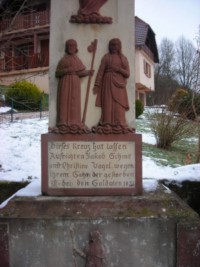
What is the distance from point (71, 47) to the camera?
14.0 feet

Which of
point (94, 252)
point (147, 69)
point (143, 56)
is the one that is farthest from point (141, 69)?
point (94, 252)

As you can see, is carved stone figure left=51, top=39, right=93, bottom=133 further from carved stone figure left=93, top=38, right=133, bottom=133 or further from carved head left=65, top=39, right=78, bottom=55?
Answer: carved stone figure left=93, top=38, right=133, bottom=133

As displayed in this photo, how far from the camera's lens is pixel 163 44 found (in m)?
62.2

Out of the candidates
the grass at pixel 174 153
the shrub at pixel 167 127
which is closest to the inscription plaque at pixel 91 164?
the grass at pixel 174 153

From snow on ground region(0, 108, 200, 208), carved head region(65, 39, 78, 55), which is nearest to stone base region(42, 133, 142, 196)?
snow on ground region(0, 108, 200, 208)

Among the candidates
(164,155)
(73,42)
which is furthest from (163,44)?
(73,42)

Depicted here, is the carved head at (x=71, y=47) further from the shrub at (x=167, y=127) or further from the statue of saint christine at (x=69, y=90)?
the shrub at (x=167, y=127)

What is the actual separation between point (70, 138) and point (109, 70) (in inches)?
32.6

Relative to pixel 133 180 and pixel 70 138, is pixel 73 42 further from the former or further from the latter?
pixel 133 180

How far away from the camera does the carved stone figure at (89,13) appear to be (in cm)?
431

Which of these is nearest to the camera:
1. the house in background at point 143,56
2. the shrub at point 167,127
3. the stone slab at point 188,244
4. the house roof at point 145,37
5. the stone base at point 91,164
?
the stone slab at point 188,244

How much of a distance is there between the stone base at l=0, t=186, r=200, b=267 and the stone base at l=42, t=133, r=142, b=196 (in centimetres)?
48

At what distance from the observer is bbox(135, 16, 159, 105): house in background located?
31.0 m

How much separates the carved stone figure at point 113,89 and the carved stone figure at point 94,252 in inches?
44.2
